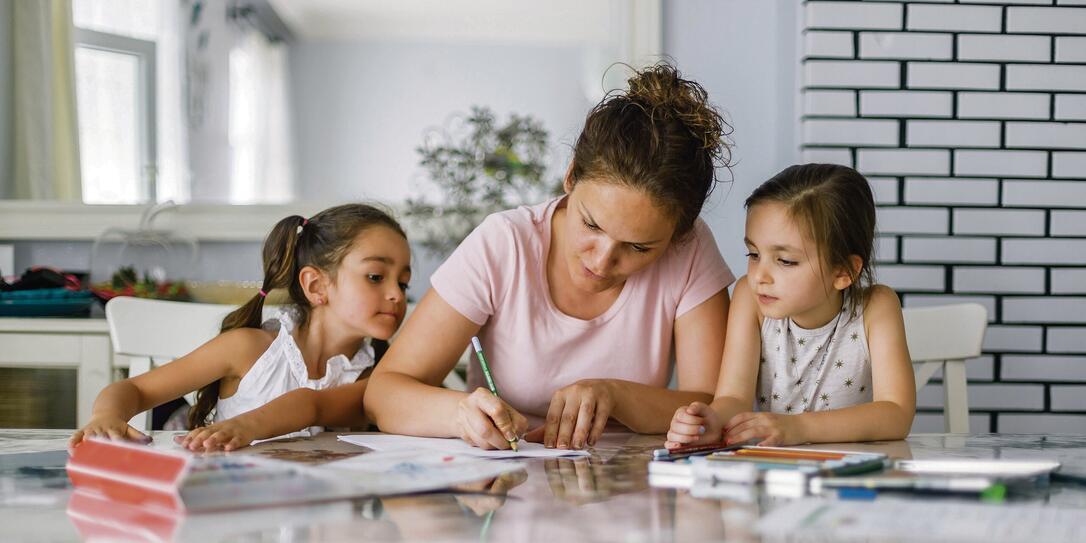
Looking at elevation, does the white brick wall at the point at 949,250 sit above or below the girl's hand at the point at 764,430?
above

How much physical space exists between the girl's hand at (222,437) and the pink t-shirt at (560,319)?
426 millimetres

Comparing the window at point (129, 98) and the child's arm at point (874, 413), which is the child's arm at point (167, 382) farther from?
the window at point (129, 98)

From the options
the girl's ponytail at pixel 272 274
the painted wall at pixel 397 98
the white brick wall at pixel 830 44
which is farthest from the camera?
the painted wall at pixel 397 98

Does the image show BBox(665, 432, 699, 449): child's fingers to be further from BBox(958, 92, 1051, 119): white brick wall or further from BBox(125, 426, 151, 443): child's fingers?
BBox(958, 92, 1051, 119): white brick wall

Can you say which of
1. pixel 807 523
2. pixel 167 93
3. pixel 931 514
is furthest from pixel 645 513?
pixel 167 93

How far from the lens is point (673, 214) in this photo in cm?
137

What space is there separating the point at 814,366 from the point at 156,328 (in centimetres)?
126

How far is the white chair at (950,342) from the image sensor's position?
178 centimetres

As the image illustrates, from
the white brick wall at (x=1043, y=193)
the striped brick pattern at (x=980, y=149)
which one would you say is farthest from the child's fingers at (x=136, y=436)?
the white brick wall at (x=1043, y=193)

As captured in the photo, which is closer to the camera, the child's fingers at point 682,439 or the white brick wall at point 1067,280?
the child's fingers at point 682,439

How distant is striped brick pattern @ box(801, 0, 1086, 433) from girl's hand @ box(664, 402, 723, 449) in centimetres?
129

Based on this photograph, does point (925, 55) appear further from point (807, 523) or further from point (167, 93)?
point (167, 93)

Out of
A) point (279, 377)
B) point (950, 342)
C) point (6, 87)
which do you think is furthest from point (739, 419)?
point (6, 87)

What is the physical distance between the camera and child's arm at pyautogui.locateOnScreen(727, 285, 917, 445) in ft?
3.97
